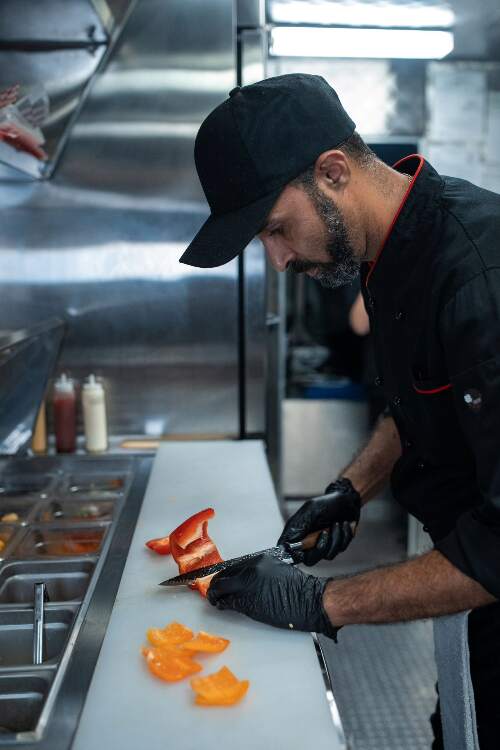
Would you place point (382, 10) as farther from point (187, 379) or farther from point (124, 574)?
point (124, 574)

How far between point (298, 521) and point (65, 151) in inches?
59.7

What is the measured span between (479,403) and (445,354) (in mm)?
142

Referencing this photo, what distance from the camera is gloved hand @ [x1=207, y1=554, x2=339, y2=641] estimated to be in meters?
1.19

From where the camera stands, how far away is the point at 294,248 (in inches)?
49.8

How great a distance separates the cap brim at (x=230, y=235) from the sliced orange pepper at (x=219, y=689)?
64cm

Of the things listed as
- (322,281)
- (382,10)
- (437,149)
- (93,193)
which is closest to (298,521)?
(322,281)

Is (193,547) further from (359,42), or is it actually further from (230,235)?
(359,42)

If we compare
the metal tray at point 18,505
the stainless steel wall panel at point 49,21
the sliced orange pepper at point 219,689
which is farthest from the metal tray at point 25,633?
the stainless steel wall panel at point 49,21

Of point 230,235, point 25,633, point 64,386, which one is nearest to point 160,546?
point 25,633

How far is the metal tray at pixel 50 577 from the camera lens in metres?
1.51

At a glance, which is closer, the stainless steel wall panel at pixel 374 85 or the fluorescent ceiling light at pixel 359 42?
the fluorescent ceiling light at pixel 359 42

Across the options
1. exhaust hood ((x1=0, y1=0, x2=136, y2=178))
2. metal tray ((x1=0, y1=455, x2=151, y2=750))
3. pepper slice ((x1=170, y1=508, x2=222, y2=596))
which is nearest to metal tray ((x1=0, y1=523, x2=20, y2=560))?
metal tray ((x1=0, y1=455, x2=151, y2=750))

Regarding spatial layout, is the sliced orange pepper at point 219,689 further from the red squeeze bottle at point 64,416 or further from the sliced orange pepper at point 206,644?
the red squeeze bottle at point 64,416

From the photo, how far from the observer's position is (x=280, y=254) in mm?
1281
